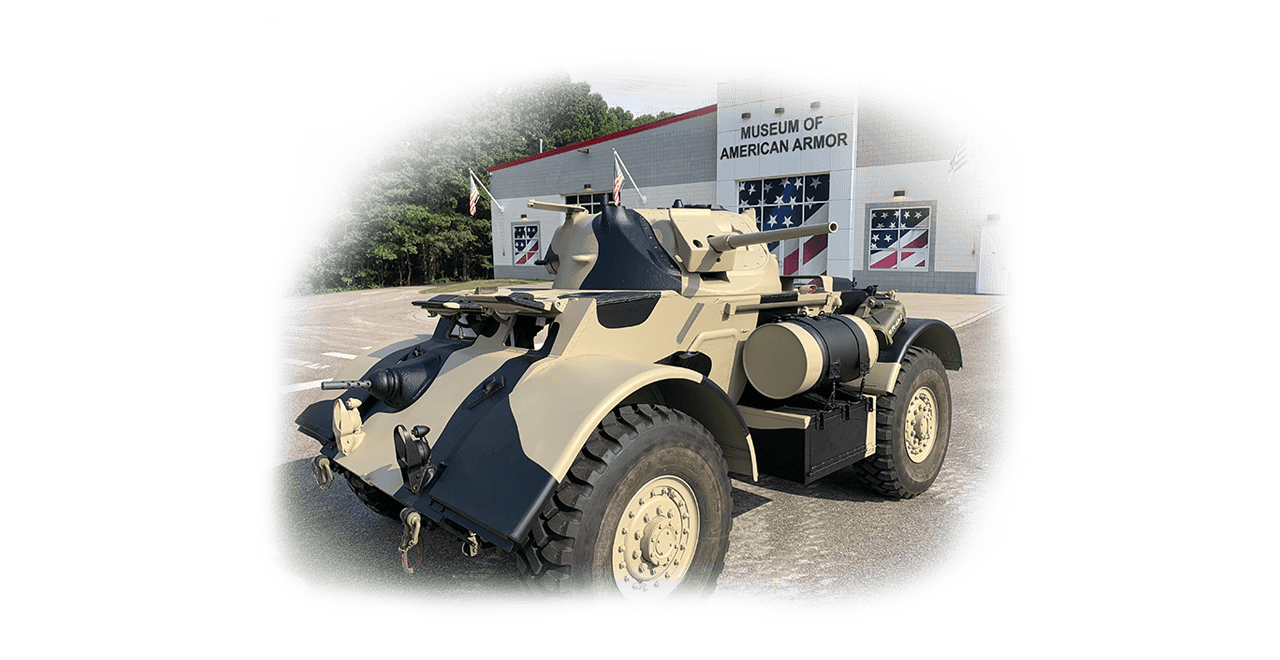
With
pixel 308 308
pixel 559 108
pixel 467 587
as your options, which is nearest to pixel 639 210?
pixel 559 108

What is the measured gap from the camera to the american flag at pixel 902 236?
4.37m

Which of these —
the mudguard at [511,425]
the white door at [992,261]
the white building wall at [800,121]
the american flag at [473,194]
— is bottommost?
the mudguard at [511,425]

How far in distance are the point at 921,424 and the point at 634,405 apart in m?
3.24

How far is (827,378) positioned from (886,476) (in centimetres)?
125

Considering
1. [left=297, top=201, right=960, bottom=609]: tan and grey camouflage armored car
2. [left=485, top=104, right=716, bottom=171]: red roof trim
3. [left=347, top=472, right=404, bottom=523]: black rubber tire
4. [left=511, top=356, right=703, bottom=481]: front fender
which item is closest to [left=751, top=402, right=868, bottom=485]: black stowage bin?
[left=297, top=201, right=960, bottom=609]: tan and grey camouflage armored car

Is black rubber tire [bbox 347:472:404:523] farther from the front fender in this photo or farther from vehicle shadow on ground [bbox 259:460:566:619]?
the front fender

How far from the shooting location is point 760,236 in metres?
4.62

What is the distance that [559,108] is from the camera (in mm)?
3365

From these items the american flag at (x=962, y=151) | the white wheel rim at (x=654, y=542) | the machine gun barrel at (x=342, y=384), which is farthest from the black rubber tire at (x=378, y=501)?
the american flag at (x=962, y=151)

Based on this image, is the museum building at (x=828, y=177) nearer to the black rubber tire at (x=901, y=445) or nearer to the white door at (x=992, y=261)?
the white door at (x=992, y=261)

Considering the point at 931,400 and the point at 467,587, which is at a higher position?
the point at 931,400

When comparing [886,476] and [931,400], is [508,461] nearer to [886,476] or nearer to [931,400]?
[886,476]

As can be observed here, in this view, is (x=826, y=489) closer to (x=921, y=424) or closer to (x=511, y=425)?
(x=921, y=424)

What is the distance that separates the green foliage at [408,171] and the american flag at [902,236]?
1970mm
